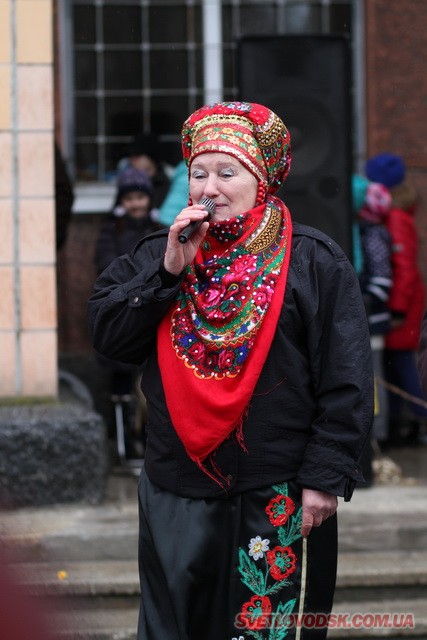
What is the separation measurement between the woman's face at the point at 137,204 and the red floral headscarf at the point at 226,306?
415cm

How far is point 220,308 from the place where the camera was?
3338mm

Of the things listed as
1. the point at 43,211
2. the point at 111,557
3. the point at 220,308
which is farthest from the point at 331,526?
the point at 43,211

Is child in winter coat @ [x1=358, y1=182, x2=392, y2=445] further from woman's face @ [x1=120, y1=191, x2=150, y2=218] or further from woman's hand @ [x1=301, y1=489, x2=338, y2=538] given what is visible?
woman's hand @ [x1=301, y1=489, x2=338, y2=538]

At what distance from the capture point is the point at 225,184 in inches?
132

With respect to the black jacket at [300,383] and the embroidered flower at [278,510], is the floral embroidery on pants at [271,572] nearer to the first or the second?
the embroidered flower at [278,510]

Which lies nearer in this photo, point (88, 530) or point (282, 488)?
point (282, 488)

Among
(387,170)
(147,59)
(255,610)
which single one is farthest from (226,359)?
(147,59)

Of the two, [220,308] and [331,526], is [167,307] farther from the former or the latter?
[331,526]

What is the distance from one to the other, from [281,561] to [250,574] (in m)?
0.10

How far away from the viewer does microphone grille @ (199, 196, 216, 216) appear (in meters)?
3.30

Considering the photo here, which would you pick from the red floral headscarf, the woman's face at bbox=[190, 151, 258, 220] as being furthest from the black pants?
the woman's face at bbox=[190, 151, 258, 220]

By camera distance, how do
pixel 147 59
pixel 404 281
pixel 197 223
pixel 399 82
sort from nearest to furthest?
pixel 197 223 → pixel 404 281 → pixel 399 82 → pixel 147 59

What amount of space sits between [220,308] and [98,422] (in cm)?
323

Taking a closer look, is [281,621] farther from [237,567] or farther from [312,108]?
[312,108]
